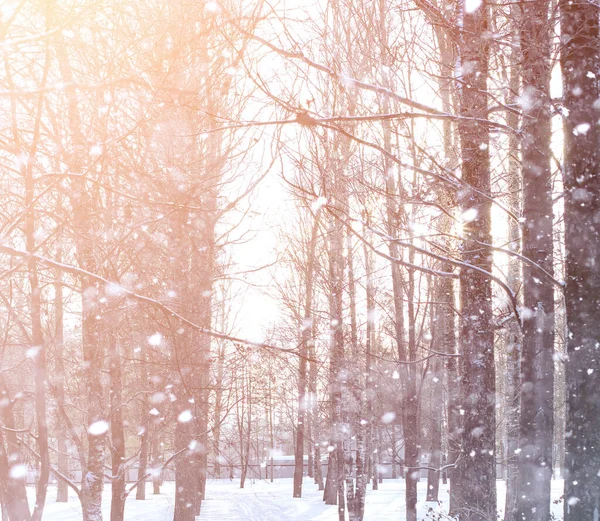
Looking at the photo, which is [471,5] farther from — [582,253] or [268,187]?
[268,187]

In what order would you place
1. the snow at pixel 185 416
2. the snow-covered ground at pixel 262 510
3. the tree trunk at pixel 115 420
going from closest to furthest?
the tree trunk at pixel 115 420, the snow at pixel 185 416, the snow-covered ground at pixel 262 510

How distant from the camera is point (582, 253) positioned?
4211 millimetres

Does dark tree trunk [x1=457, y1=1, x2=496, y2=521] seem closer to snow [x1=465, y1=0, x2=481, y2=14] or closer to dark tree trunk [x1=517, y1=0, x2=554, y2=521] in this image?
snow [x1=465, y1=0, x2=481, y2=14]

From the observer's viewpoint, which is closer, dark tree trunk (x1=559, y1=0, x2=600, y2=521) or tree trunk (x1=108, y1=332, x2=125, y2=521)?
dark tree trunk (x1=559, y1=0, x2=600, y2=521)

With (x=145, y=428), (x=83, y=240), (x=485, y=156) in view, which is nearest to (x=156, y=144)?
(x=83, y=240)

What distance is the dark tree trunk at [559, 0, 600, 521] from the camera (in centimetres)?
400

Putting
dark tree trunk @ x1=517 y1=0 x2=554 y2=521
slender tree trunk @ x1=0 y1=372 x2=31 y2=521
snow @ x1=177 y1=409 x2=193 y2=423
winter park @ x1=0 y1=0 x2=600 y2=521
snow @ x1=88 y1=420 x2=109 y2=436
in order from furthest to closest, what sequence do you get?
snow @ x1=177 y1=409 x2=193 y2=423
slender tree trunk @ x1=0 y1=372 x2=31 y2=521
snow @ x1=88 y1=420 x2=109 y2=436
dark tree trunk @ x1=517 y1=0 x2=554 y2=521
winter park @ x1=0 y1=0 x2=600 y2=521

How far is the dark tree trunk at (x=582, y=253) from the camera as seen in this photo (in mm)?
4000

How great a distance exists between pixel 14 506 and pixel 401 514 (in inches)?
577

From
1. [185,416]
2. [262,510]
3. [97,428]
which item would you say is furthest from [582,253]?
[262,510]

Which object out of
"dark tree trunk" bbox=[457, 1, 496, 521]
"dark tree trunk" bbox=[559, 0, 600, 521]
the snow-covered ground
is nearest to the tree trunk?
"dark tree trunk" bbox=[457, 1, 496, 521]

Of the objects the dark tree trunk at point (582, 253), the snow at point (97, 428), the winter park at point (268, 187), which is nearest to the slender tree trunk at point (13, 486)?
the winter park at point (268, 187)

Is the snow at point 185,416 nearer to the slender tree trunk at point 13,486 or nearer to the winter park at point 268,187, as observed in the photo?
the winter park at point 268,187

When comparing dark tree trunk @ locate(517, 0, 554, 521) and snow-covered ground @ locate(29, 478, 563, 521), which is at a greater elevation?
dark tree trunk @ locate(517, 0, 554, 521)
